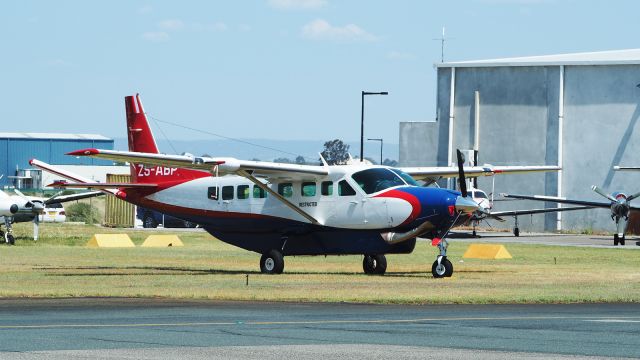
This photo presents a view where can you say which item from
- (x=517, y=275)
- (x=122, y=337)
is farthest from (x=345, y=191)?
(x=122, y=337)

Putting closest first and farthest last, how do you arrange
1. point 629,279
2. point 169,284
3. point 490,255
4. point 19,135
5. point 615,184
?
1. point 169,284
2. point 629,279
3. point 490,255
4. point 615,184
5. point 19,135

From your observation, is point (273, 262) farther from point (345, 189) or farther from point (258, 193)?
point (345, 189)

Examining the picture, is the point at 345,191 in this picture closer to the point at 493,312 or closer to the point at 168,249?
the point at 493,312

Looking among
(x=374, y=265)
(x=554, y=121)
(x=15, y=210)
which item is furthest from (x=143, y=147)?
(x=554, y=121)

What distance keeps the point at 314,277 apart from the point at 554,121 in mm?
53998

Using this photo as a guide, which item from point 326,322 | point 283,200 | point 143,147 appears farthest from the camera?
point 143,147

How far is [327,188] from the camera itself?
106 feet

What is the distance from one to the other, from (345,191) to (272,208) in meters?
2.19

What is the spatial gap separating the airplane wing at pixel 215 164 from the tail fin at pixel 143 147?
12.8 feet

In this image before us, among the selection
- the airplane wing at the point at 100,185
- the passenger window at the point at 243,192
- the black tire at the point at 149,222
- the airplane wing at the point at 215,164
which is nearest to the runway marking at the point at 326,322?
the airplane wing at the point at 215,164

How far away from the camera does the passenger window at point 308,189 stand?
32.6m

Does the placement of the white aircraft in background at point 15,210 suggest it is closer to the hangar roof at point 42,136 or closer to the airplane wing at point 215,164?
the airplane wing at point 215,164

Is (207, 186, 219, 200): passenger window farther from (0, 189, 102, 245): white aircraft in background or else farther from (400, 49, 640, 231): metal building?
(400, 49, 640, 231): metal building

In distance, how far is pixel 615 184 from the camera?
263 feet
